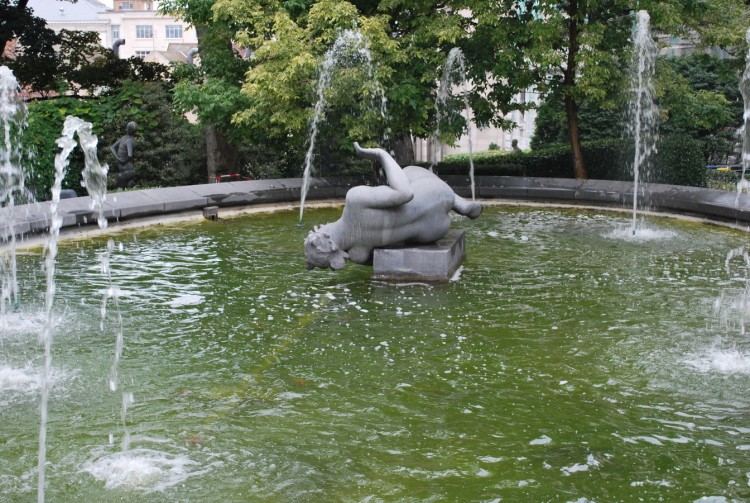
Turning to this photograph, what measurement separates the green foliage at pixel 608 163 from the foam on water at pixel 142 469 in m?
16.9

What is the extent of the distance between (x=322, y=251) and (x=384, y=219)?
855mm

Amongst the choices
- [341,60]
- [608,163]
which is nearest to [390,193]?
[341,60]

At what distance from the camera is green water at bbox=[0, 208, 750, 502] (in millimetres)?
5145

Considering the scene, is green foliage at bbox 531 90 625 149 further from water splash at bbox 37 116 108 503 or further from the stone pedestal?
the stone pedestal

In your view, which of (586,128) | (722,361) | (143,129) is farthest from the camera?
(586,128)

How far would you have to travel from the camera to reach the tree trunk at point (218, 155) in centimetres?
2280

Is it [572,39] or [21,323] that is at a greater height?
[572,39]

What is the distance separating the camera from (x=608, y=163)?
2184 centimetres

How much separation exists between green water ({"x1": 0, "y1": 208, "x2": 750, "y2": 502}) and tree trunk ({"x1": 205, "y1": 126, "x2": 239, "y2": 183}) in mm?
11749

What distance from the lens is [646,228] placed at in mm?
14320

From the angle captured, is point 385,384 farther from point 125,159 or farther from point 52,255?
point 125,159

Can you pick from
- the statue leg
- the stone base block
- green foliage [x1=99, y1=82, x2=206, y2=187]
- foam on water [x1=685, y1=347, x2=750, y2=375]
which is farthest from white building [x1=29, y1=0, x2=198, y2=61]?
foam on water [x1=685, y1=347, x2=750, y2=375]

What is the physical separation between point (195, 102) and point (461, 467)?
14.8m

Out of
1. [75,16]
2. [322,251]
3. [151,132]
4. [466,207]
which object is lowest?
[322,251]
